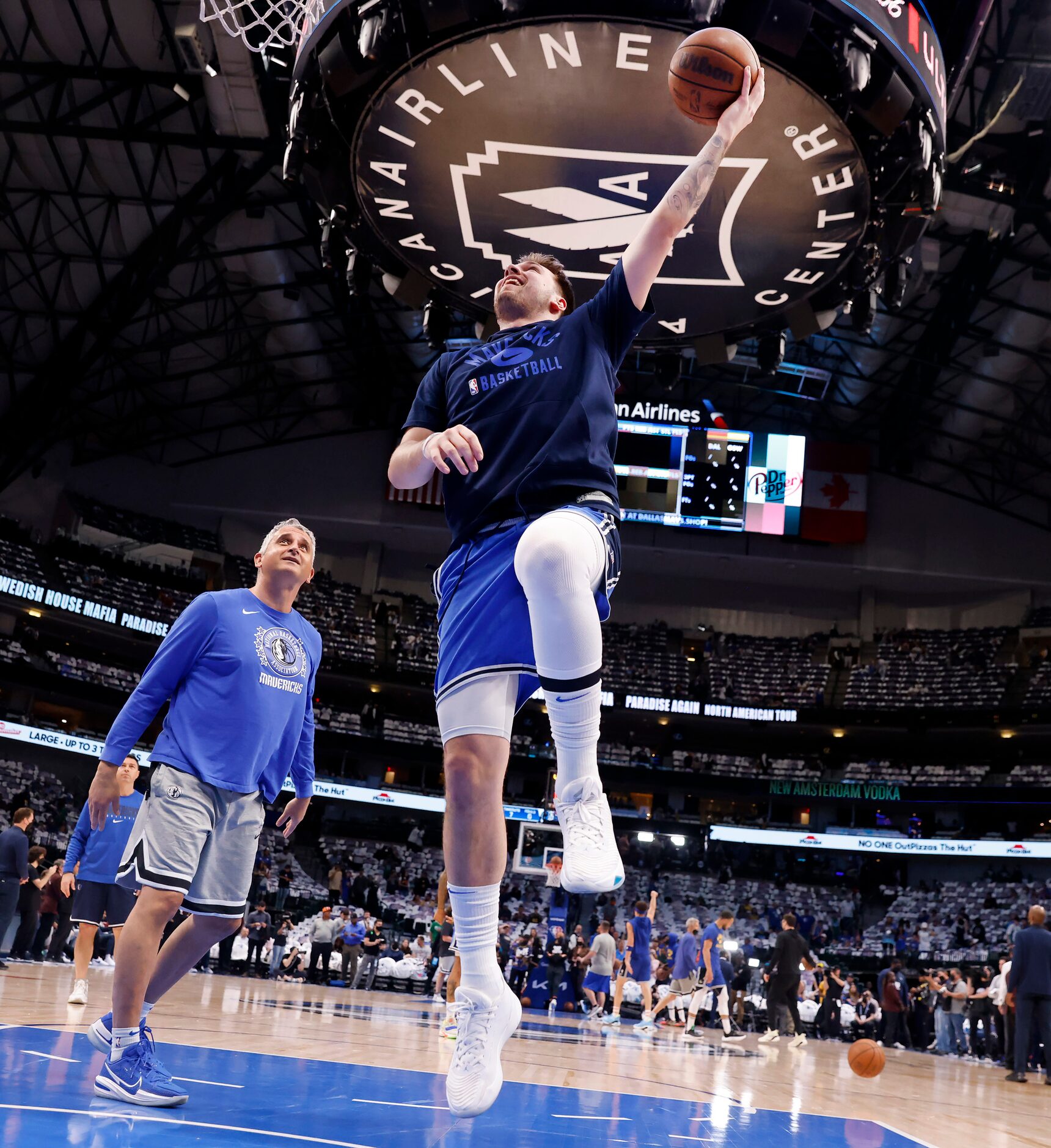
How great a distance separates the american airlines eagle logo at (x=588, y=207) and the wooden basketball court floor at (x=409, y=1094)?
4625 millimetres

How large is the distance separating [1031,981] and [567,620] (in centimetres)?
943

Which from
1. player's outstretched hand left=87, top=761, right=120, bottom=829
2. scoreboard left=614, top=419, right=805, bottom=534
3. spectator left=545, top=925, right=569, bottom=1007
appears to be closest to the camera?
player's outstretched hand left=87, top=761, right=120, bottom=829

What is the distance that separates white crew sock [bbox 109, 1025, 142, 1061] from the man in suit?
8.76 m

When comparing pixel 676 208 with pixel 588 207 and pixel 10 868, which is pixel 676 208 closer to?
pixel 588 207

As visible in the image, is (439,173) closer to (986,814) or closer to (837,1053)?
(837,1053)

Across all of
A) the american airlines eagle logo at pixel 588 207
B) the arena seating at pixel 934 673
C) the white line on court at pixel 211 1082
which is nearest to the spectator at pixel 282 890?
the american airlines eagle logo at pixel 588 207

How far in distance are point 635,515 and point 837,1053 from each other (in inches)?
613

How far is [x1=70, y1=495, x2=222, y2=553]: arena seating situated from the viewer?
3212cm

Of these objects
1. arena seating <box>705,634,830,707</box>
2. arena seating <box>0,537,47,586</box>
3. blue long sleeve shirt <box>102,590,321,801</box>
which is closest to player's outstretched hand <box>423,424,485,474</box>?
blue long sleeve shirt <box>102,590,321,801</box>

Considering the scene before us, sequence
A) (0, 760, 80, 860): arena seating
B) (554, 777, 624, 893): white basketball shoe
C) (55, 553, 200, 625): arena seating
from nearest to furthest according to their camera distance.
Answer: (554, 777, 624, 893): white basketball shoe → (0, 760, 80, 860): arena seating → (55, 553, 200, 625): arena seating

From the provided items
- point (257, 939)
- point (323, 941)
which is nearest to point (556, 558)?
point (323, 941)

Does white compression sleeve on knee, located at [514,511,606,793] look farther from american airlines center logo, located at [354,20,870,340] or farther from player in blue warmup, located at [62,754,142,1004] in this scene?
player in blue warmup, located at [62,754,142,1004]

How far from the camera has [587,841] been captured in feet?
7.70

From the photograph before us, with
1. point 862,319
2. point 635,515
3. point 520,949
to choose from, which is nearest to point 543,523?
point 862,319
